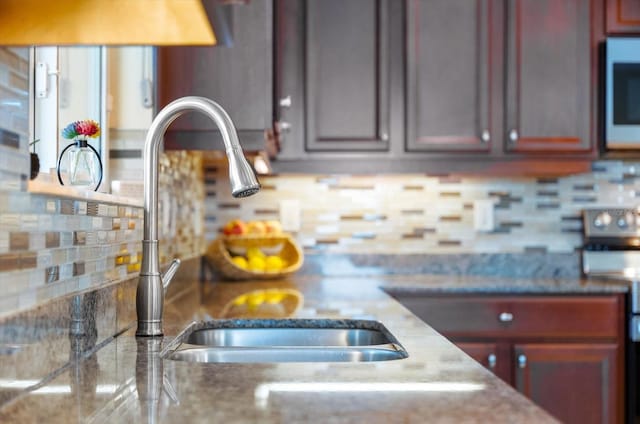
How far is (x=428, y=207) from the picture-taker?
3352mm

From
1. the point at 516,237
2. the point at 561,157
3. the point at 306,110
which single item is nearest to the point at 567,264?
the point at 516,237

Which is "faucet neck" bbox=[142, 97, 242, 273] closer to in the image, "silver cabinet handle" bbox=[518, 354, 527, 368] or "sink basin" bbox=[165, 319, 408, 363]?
"sink basin" bbox=[165, 319, 408, 363]

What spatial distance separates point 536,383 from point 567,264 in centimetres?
76

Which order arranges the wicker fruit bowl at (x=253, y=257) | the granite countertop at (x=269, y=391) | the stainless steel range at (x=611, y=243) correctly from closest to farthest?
the granite countertop at (x=269, y=391), the wicker fruit bowl at (x=253, y=257), the stainless steel range at (x=611, y=243)

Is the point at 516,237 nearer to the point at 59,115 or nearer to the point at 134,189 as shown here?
the point at 134,189

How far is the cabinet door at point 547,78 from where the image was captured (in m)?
3.01

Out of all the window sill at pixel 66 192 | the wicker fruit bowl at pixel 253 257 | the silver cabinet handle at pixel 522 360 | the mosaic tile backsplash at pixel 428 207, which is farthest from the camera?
the mosaic tile backsplash at pixel 428 207

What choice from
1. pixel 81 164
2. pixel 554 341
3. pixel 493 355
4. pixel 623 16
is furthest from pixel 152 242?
pixel 623 16

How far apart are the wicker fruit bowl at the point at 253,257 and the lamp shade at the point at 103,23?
73.0 inches

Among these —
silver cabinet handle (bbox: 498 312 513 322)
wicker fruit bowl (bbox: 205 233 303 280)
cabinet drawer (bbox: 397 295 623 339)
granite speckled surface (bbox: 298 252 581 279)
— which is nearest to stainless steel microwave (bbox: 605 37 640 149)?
granite speckled surface (bbox: 298 252 581 279)

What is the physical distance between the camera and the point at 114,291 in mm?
1410

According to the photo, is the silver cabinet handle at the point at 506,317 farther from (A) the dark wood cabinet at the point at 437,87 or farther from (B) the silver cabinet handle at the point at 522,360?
(A) the dark wood cabinet at the point at 437,87

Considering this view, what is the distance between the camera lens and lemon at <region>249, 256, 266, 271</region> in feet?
9.74

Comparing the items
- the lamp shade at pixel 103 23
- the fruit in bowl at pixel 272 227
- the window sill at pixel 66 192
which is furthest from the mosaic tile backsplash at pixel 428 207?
the lamp shade at pixel 103 23
